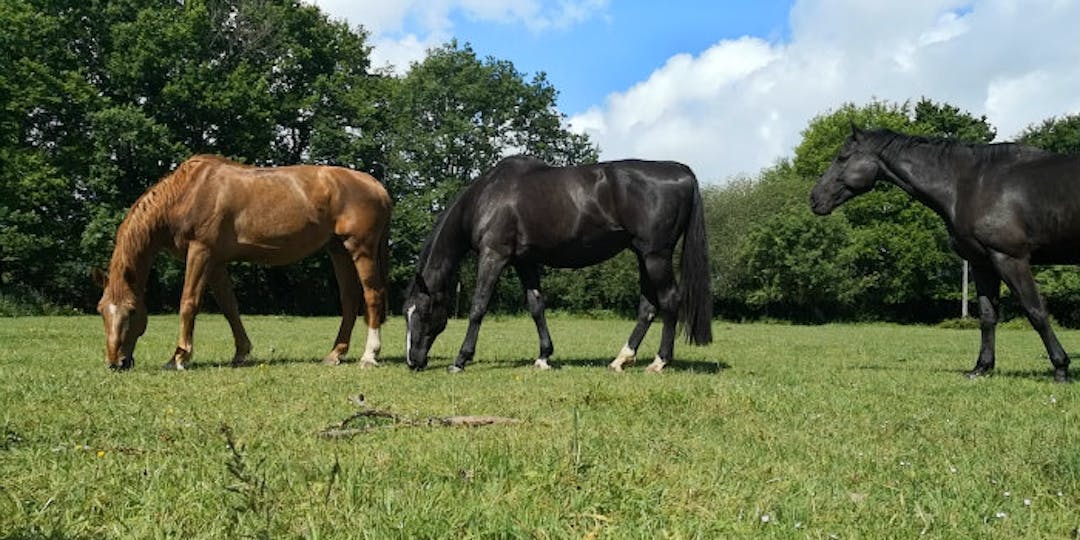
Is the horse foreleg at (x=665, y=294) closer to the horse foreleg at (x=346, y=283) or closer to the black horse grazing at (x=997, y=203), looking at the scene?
the black horse grazing at (x=997, y=203)

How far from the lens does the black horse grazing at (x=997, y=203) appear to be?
343 inches

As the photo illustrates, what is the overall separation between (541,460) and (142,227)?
7.79 meters

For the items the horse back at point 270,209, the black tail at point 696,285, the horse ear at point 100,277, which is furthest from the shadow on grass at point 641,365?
the horse ear at point 100,277

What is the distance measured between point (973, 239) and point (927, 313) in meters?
50.7

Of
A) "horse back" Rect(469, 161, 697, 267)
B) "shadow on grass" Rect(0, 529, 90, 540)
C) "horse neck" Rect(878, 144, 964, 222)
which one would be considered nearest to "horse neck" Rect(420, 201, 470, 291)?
"horse back" Rect(469, 161, 697, 267)

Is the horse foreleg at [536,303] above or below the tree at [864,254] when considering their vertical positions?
below

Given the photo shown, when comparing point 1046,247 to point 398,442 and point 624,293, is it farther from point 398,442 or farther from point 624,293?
point 624,293

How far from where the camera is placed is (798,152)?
66500 millimetres

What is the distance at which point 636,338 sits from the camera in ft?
33.3

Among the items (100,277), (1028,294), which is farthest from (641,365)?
(100,277)

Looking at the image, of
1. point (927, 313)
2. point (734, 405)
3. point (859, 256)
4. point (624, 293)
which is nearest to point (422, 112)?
point (624, 293)

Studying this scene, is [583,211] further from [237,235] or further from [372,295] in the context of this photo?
[237,235]

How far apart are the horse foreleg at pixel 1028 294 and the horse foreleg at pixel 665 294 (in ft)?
11.6

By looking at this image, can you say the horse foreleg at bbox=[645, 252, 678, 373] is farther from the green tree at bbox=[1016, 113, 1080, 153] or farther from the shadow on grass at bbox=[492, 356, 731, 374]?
the green tree at bbox=[1016, 113, 1080, 153]
